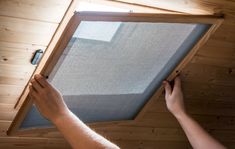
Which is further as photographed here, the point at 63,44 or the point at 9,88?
the point at 9,88

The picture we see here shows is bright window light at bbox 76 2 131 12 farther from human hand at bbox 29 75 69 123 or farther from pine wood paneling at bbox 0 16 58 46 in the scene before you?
human hand at bbox 29 75 69 123

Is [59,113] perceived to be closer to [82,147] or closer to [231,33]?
[82,147]

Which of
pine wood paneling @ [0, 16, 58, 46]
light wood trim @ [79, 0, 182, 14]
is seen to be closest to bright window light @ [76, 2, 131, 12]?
light wood trim @ [79, 0, 182, 14]

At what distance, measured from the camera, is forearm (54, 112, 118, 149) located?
1.11 metres

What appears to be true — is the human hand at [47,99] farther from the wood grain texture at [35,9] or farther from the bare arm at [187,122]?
the bare arm at [187,122]

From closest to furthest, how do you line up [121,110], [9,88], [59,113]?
[59,113] < [9,88] < [121,110]

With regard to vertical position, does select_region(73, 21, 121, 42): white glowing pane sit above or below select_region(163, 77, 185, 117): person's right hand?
below

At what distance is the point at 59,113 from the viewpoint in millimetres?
1253

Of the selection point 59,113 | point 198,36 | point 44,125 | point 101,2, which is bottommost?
point 59,113

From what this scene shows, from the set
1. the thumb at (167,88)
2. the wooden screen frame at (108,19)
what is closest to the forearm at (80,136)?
the wooden screen frame at (108,19)

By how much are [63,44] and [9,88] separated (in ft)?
1.55

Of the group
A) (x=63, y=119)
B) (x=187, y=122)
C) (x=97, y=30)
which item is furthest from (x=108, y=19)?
(x=187, y=122)

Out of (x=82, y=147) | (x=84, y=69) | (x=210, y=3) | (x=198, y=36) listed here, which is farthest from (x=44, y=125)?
(x=210, y=3)

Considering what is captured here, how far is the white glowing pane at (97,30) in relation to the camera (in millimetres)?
1297
